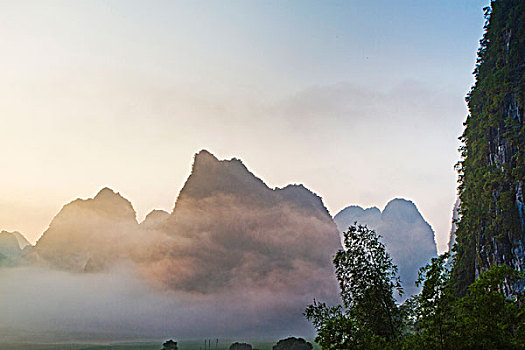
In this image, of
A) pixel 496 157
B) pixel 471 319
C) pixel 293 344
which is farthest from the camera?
pixel 293 344

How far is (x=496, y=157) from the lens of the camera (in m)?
33.8

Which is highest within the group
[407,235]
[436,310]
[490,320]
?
[407,235]

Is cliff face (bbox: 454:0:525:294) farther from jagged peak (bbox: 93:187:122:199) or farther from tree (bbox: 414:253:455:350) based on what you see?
jagged peak (bbox: 93:187:122:199)

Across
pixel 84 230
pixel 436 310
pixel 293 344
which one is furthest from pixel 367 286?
pixel 84 230

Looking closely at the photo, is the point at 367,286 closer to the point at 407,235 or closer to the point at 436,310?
the point at 436,310

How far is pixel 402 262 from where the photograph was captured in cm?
15212

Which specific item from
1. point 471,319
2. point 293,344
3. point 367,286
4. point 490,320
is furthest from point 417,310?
point 293,344

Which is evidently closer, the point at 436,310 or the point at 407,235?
the point at 436,310

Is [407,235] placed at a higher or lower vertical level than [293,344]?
higher

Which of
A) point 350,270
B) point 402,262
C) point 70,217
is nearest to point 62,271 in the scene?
point 70,217

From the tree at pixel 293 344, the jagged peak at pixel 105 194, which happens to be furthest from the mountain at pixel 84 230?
the tree at pixel 293 344

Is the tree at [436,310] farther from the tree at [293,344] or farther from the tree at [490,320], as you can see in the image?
the tree at [293,344]

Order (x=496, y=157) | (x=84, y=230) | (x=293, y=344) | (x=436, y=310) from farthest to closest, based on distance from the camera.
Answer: (x=84, y=230), (x=293, y=344), (x=496, y=157), (x=436, y=310)

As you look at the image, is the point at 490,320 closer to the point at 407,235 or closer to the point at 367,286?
the point at 367,286
